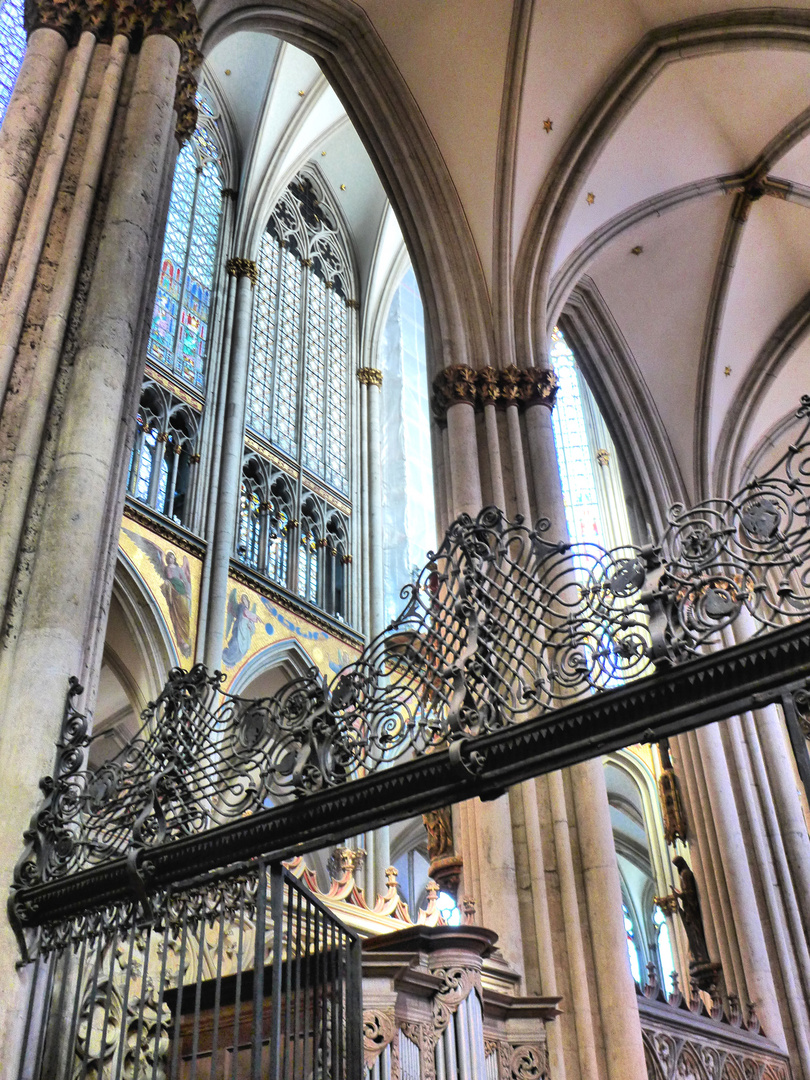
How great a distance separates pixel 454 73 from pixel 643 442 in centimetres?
491

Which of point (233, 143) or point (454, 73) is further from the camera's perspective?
point (233, 143)

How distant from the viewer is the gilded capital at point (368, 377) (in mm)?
18297

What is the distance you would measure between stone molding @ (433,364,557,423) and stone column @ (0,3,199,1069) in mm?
3941

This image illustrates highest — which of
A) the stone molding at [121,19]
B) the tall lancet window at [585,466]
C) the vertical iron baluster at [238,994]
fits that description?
the tall lancet window at [585,466]

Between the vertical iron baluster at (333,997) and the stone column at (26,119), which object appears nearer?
the vertical iron baluster at (333,997)

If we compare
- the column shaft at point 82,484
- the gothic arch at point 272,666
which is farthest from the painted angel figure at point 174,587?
the column shaft at point 82,484

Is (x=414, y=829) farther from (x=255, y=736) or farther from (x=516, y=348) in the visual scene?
(x=255, y=736)

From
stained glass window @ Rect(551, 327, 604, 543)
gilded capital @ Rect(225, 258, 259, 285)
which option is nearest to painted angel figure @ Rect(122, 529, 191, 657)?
gilded capital @ Rect(225, 258, 259, 285)

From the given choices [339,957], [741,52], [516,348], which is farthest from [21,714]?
[741,52]

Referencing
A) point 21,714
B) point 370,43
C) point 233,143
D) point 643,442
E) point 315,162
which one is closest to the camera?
point 21,714

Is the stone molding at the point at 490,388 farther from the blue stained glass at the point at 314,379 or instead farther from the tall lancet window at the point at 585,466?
the tall lancet window at the point at 585,466

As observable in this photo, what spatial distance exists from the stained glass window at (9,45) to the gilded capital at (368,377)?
6.64 meters

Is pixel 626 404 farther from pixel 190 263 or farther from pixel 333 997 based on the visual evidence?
pixel 333 997

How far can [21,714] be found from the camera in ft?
14.0
